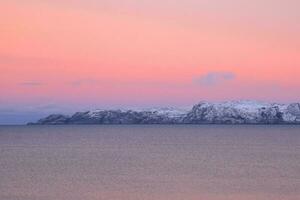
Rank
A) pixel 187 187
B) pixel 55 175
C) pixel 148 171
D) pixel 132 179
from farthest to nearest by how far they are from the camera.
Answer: pixel 148 171, pixel 55 175, pixel 132 179, pixel 187 187

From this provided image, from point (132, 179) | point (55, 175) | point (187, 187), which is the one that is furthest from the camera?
point (55, 175)

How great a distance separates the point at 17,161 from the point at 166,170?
25.7m

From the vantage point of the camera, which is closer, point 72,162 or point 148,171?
point 148,171

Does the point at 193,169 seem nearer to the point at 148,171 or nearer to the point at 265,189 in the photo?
the point at 148,171

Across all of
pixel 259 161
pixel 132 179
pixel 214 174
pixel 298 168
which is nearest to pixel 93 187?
pixel 132 179

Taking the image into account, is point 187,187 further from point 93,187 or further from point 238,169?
point 238,169

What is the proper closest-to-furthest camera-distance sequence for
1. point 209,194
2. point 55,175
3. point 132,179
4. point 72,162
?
point 209,194, point 132,179, point 55,175, point 72,162

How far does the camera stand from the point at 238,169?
269 feet

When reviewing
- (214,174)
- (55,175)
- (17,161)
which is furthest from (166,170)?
(17,161)

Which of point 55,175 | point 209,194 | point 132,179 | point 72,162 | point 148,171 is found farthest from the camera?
point 72,162

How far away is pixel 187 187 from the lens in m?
61.2

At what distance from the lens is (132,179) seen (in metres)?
68.6

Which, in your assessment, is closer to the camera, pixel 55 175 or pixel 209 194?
pixel 209 194

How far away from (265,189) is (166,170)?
19.6 metres
